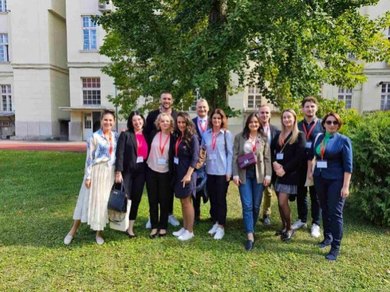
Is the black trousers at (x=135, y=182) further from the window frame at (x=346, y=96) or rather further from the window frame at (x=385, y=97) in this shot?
the window frame at (x=385, y=97)

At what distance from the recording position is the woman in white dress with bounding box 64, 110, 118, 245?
4.39 meters

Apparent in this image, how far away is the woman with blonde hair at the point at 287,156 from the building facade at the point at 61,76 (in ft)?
60.1

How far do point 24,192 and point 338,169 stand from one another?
23.9ft

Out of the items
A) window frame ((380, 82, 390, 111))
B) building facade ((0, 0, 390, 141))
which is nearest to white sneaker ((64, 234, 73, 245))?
building facade ((0, 0, 390, 141))

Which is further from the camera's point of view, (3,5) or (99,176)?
(3,5)

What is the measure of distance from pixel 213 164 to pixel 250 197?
0.75m

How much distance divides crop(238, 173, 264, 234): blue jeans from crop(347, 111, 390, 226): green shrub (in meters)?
2.19

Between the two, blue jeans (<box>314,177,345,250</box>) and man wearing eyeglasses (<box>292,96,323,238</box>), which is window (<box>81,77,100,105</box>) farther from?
blue jeans (<box>314,177,345,250</box>)

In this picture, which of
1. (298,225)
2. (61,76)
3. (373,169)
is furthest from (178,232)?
(61,76)

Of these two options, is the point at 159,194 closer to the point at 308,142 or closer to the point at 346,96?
the point at 308,142

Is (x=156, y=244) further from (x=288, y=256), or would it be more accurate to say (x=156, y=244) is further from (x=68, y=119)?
(x=68, y=119)

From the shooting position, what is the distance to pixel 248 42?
6441 mm

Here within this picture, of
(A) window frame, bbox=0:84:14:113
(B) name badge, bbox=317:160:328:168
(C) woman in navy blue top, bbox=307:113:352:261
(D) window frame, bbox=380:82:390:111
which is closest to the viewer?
(C) woman in navy blue top, bbox=307:113:352:261

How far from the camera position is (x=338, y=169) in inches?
160
